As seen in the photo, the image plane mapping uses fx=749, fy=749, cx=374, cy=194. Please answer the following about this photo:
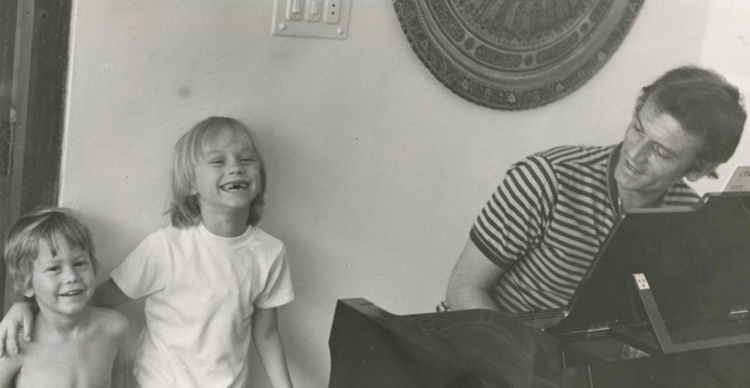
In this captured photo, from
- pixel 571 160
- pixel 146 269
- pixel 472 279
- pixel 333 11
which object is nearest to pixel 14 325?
pixel 146 269

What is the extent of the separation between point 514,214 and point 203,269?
733 millimetres

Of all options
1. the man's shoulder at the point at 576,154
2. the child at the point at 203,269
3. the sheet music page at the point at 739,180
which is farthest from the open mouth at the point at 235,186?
the sheet music page at the point at 739,180

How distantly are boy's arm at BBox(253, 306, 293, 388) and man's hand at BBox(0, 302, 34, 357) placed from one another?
1.35 ft

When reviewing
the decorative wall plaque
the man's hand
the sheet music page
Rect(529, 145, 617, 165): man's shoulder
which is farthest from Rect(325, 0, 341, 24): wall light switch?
the sheet music page

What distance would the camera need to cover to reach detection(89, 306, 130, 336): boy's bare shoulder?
1.26 meters

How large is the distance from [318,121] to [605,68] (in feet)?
2.54

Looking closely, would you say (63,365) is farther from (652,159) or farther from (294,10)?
(652,159)

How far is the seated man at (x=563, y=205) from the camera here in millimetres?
1707

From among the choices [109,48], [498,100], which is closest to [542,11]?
[498,100]

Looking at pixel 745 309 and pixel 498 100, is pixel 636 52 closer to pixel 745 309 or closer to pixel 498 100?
pixel 498 100

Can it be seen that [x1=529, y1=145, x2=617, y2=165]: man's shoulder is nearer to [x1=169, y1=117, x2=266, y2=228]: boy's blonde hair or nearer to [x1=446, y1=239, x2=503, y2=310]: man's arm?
[x1=446, y1=239, x2=503, y2=310]: man's arm

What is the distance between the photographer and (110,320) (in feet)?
4.21

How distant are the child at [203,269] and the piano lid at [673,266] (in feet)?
1.90

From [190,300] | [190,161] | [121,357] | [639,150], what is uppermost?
[639,150]
